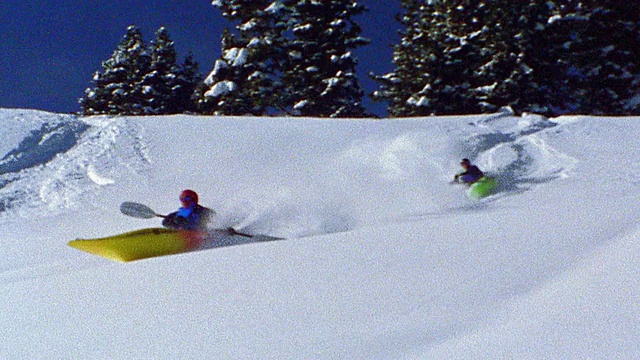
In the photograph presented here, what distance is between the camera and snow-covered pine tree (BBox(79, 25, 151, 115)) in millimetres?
36219

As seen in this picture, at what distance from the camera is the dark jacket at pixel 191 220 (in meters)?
7.94

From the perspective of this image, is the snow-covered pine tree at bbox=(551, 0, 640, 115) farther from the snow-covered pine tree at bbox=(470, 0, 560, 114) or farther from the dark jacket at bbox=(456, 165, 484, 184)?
the dark jacket at bbox=(456, 165, 484, 184)

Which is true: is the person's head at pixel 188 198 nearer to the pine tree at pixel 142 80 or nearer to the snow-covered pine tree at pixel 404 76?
the snow-covered pine tree at pixel 404 76

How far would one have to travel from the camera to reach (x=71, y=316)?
4047 mm

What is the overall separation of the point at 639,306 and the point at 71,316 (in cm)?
329

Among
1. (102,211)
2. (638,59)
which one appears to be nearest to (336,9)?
(638,59)

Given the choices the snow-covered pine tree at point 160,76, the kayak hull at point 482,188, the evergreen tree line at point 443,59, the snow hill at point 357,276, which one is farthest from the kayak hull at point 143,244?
the snow-covered pine tree at point 160,76

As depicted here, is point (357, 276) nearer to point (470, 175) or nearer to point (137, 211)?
point (137, 211)

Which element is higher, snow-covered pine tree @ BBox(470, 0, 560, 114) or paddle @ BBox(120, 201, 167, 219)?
snow-covered pine tree @ BBox(470, 0, 560, 114)

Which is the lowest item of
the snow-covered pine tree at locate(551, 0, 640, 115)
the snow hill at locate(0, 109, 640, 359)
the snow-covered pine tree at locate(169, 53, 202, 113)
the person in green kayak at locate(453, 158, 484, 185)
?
the snow hill at locate(0, 109, 640, 359)

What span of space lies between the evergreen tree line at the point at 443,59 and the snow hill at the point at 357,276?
12.3 m

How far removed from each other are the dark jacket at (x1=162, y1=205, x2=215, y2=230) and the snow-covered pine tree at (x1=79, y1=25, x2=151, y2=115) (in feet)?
94.8

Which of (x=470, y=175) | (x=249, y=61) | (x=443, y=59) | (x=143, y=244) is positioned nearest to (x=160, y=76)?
(x=249, y=61)

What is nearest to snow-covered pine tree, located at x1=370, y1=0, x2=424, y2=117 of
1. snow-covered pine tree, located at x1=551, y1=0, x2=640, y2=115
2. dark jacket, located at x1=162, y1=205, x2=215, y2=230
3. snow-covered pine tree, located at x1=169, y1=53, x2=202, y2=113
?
snow-covered pine tree, located at x1=551, y1=0, x2=640, y2=115
